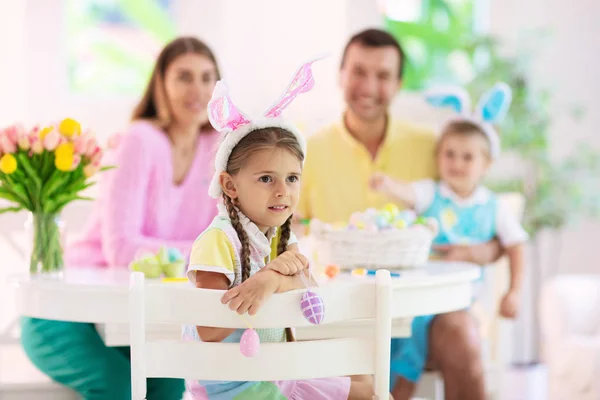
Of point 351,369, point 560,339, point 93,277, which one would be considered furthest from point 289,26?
point 351,369

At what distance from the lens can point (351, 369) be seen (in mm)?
1364

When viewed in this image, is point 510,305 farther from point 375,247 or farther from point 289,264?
point 289,264

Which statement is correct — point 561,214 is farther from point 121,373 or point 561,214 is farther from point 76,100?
point 121,373

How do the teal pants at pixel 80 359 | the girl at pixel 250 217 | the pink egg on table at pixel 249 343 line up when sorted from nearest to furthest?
the pink egg on table at pixel 249 343 < the girl at pixel 250 217 < the teal pants at pixel 80 359

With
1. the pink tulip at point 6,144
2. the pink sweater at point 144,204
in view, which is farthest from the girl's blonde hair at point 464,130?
the pink tulip at point 6,144

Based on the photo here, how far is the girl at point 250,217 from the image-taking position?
145 centimetres

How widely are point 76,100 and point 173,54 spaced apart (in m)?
1.35

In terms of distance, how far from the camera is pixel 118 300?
5.80 feet

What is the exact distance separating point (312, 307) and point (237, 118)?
0.41m

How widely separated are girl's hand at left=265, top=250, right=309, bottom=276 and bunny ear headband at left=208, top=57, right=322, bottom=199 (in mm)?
238

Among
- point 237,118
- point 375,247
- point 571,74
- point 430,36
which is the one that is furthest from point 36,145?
point 571,74

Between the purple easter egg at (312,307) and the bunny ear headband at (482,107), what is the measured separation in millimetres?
1525

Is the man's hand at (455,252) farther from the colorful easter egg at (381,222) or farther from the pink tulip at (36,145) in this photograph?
the pink tulip at (36,145)

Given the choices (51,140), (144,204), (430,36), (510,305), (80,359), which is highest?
(430,36)
